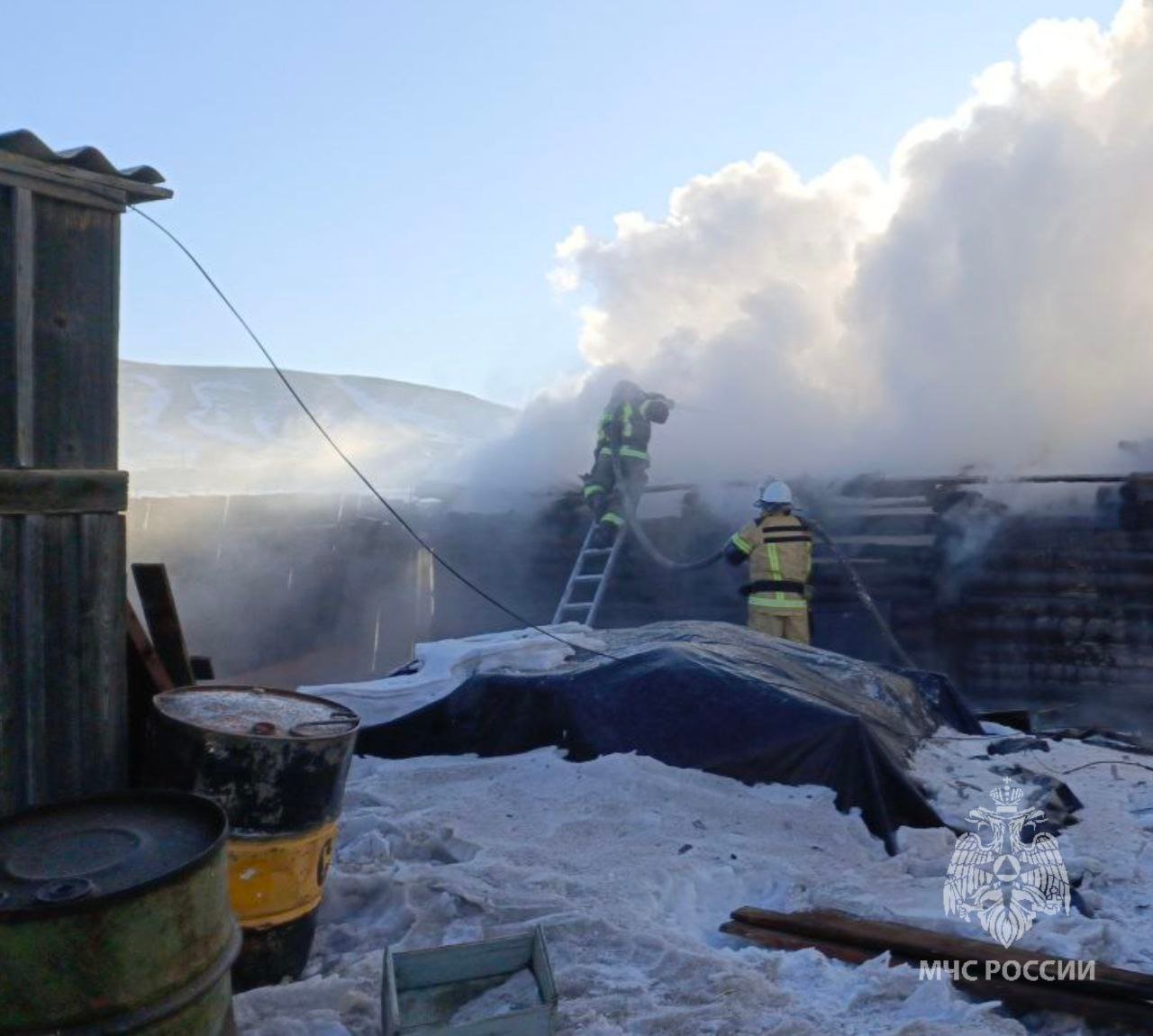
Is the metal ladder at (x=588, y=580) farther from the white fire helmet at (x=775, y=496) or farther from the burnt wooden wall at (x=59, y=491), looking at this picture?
the burnt wooden wall at (x=59, y=491)

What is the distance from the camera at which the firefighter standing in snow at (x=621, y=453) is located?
1057 centimetres

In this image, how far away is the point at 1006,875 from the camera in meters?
4.09

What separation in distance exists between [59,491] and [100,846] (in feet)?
3.75

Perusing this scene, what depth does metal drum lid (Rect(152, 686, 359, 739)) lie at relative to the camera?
3.11 metres

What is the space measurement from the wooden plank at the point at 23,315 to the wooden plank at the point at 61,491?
60 mm

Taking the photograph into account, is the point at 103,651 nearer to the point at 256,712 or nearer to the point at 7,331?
the point at 256,712

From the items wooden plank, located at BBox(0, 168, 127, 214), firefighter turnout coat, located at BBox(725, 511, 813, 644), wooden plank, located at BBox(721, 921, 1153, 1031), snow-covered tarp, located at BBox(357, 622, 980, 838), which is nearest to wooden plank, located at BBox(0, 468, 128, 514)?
wooden plank, located at BBox(0, 168, 127, 214)

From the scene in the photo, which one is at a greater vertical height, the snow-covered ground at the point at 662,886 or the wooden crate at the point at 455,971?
the wooden crate at the point at 455,971

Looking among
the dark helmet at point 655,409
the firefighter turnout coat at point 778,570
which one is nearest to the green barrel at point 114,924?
the firefighter turnout coat at point 778,570

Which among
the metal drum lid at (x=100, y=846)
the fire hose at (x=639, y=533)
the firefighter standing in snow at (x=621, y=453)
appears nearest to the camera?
the metal drum lid at (x=100, y=846)

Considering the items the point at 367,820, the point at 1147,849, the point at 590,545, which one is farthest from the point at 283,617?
the point at 1147,849

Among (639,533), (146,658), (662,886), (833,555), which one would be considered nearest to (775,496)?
(833,555)

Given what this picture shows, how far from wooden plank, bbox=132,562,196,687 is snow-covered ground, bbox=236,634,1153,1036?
0.97m

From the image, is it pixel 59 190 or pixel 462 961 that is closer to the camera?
pixel 462 961
